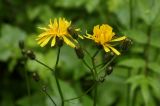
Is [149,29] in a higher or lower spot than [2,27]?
lower

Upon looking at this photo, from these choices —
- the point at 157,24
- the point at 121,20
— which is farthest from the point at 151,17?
the point at 121,20

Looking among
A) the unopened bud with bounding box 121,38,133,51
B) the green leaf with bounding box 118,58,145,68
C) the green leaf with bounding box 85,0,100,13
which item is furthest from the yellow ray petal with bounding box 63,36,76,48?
the green leaf with bounding box 85,0,100,13

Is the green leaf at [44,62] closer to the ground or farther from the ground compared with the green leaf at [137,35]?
farther from the ground

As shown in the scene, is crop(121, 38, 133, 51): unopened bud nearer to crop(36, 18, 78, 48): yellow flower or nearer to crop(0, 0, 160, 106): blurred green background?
crop(36, 18, 78, 48): yellow flower

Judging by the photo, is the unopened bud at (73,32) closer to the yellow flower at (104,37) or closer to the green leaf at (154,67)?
the yellow flower at (104,37)

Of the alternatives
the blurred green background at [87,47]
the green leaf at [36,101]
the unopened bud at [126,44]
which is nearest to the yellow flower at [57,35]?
the unopened bud at [126,44]

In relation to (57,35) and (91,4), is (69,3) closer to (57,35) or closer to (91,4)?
(91,4)

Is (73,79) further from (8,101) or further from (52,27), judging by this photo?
(52,27)

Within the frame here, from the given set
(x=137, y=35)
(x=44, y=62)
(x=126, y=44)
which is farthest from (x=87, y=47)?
(x=126, y=44)
